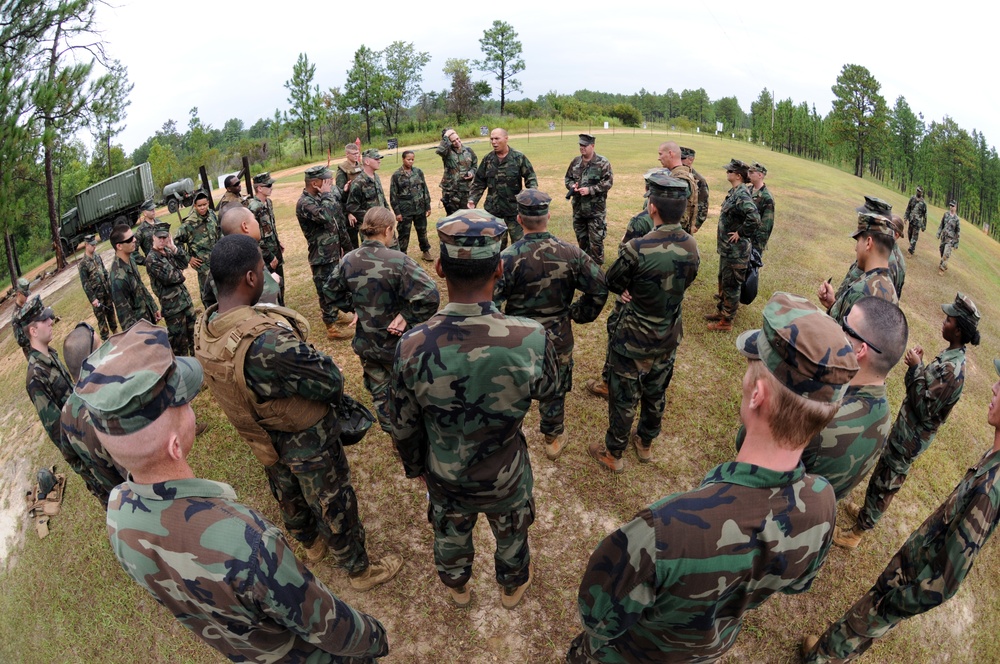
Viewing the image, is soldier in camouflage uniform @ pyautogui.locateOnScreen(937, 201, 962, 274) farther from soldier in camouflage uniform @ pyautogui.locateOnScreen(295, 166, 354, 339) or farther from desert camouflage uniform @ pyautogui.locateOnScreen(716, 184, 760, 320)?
soldier in camouflage uniform @ pyautogui.locateOnScreen(295, 166, 354, 339)

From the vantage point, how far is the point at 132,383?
64.8 inches

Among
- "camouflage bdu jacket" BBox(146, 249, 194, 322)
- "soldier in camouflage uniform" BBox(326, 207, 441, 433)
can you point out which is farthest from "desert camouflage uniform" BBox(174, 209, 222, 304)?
"soldier in camouflage uniform" BBox(326, 207, 441, 433)

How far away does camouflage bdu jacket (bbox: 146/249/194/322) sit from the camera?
247 inches

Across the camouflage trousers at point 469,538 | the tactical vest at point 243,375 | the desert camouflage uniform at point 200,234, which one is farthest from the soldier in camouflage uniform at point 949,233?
the desert camouflage uniform at point 200,234

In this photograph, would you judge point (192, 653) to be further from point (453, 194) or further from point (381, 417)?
point (453, 194)

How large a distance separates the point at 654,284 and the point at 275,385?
3000mm

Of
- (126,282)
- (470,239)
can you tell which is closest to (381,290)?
(470,239)

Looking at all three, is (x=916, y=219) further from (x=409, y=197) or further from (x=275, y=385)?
(x=275, y=385)

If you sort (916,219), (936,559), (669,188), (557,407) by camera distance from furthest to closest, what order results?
(916,219) → (557,407) → (669,188) → (936,559)

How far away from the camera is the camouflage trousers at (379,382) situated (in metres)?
4.61

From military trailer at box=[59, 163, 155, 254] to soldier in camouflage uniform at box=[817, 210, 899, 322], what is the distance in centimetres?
2537

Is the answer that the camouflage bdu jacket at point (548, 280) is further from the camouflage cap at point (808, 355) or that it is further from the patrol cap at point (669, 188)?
the camouflage cap at point (808, 355)

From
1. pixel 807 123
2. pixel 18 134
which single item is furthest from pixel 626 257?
pixel 807 123

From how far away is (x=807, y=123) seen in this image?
6406 cm
